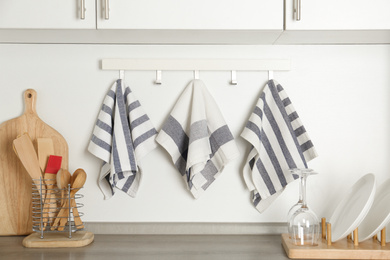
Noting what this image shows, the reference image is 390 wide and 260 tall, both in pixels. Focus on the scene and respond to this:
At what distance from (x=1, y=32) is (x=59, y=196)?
0.58m

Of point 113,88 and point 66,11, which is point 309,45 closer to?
point 113,88

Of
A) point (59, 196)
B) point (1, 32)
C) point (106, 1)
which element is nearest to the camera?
point (106, 1)

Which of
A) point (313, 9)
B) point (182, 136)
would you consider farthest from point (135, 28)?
point (313, 9)

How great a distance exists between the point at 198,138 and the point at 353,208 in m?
0.55

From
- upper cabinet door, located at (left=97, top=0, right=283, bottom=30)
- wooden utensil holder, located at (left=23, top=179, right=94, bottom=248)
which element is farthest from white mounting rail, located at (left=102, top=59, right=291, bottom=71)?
wooden utensil holder, located at (left=23, top=179, right=94, bottom=248)

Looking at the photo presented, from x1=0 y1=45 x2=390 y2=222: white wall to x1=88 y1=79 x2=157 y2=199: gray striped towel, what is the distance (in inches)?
1.7

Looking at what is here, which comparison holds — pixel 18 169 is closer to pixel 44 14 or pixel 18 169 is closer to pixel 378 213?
pixel 44 14

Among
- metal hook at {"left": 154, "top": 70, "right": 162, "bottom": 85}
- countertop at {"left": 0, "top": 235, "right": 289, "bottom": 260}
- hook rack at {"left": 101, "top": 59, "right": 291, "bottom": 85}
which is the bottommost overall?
countertop at {"left": 0, "top": 235, "right": 289, "bottom": 260}

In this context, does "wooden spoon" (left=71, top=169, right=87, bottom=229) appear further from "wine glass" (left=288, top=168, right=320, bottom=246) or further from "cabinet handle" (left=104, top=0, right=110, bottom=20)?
"wine glass" (left=288, top=168, right=320, bottom=246)

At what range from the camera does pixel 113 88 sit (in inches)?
67.4

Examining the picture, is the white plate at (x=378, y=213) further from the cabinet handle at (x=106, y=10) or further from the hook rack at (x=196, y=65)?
the cabinet handle at (x=106, y=10)

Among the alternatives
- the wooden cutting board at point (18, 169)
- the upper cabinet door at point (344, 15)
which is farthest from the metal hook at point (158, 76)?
the upper cabinet door at point (344, 15)

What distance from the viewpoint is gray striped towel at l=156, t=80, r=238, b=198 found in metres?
1.64

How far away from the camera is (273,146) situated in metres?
1.70
